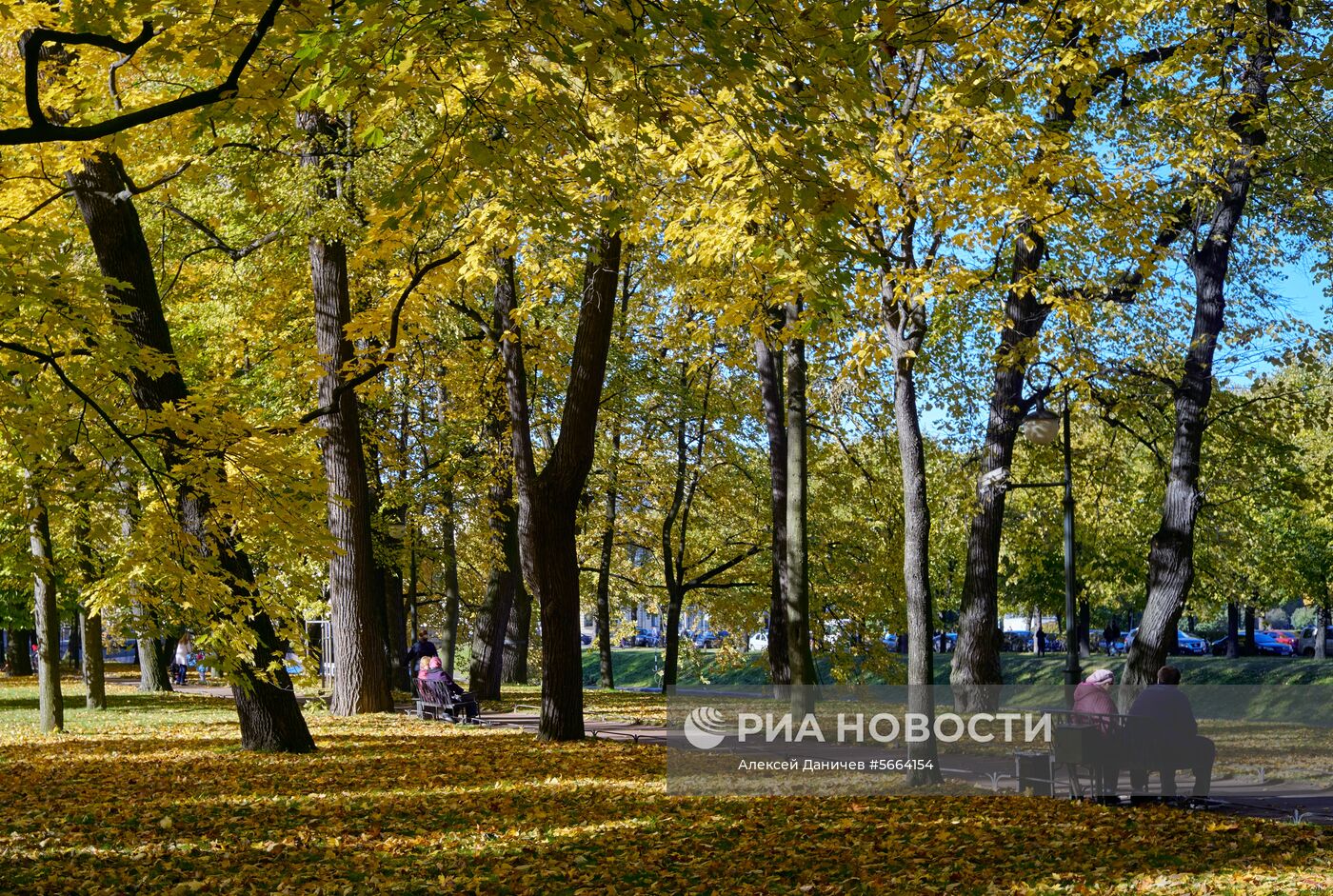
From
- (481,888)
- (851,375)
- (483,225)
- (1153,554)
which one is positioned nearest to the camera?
(481,888)

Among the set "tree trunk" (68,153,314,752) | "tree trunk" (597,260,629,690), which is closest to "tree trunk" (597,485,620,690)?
"tree trunk" (597,260,629,690)

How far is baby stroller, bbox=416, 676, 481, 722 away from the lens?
1892 centimetres

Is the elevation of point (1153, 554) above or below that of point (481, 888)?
above

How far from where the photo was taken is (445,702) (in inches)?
757

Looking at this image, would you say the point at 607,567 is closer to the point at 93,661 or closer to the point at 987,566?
the point at 93,661

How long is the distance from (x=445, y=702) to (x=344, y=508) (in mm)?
3648

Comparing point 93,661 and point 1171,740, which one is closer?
point 1171,740

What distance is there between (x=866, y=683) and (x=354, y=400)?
41.9 ft

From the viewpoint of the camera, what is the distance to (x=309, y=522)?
10.7 m

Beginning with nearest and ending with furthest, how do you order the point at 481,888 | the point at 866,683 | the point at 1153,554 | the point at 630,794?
the point at 481,888, the point at 630,794, the point at 1153,554, the point at 866,683

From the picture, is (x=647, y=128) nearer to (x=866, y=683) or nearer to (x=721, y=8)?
(x=721, y=8)

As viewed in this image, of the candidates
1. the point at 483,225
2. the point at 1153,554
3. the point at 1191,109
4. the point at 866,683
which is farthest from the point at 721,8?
the point at 866,683

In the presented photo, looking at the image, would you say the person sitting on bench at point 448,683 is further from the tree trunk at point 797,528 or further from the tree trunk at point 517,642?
the tree trunk at point 517,642

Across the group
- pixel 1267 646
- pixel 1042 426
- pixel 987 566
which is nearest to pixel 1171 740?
pixel 1042 426
